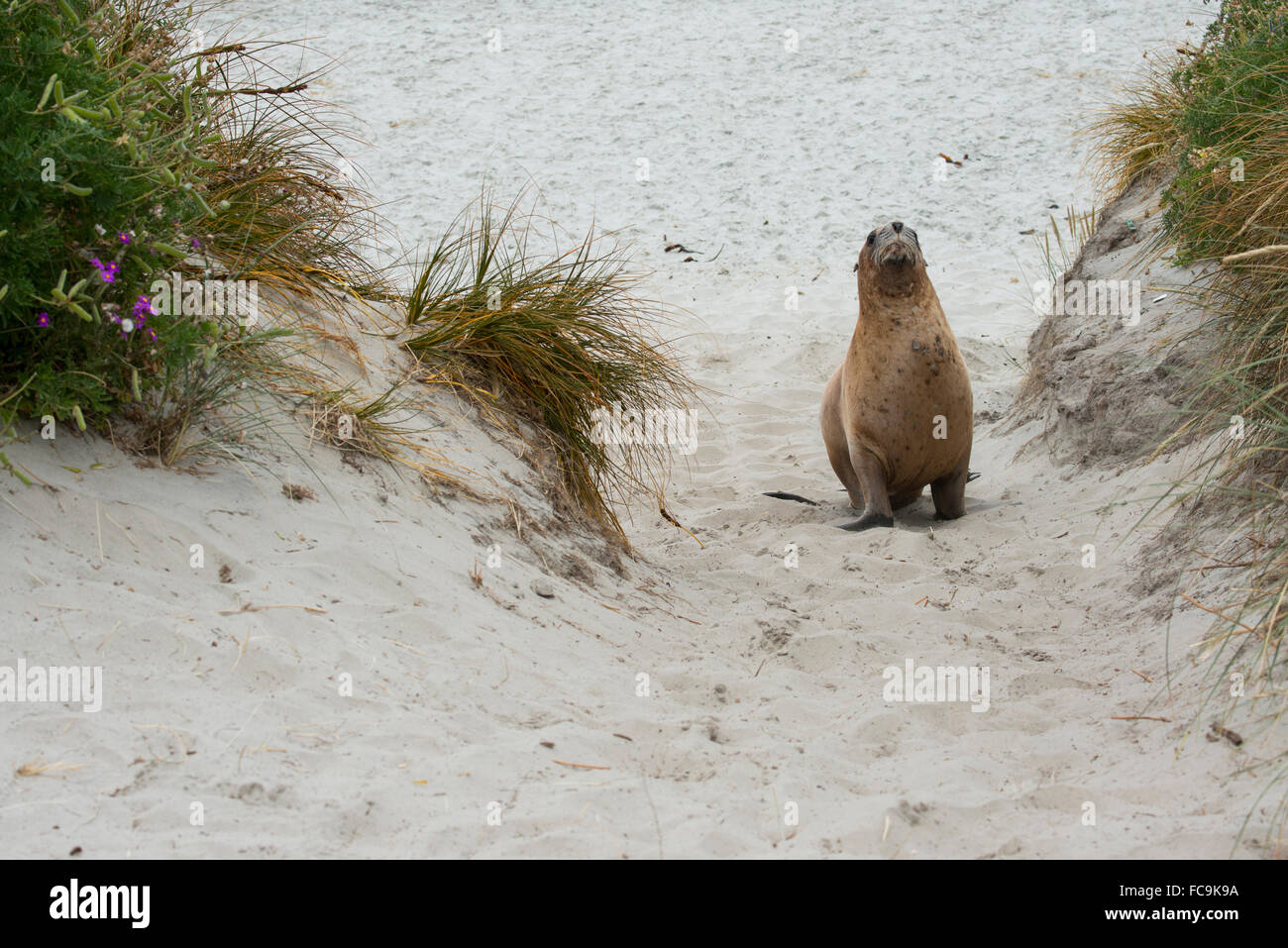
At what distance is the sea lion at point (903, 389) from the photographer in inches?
202

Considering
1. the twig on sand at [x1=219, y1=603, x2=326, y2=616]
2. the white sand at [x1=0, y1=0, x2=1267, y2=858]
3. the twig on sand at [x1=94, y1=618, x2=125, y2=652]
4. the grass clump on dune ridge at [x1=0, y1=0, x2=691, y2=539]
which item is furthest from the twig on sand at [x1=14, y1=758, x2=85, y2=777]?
the grass clump on dune ridge at [x1=0, y1=0, x2=691, y2=539]

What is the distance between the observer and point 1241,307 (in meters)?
4.03

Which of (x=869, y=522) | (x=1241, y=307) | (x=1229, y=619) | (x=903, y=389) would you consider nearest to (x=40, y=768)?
(x=1229, y=619)

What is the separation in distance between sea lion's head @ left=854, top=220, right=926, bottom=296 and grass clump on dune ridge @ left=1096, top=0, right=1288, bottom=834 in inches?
46.7

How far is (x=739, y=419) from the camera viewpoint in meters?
7.09

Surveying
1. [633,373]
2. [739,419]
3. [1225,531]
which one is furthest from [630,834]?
[739,419]

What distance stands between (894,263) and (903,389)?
577 millimetres

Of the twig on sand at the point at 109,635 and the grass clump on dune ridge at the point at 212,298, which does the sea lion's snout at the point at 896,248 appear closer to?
the grass clump on dune ridge at the point at 212,298

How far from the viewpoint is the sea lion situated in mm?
5137

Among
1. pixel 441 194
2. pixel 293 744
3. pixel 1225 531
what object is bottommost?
pixel 293 744

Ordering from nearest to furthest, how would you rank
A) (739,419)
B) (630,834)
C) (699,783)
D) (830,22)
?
(630,834)
(699,783)
(739,419)
(830,22)

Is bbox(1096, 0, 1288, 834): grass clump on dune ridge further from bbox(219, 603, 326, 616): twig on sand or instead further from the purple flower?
the purple flower
